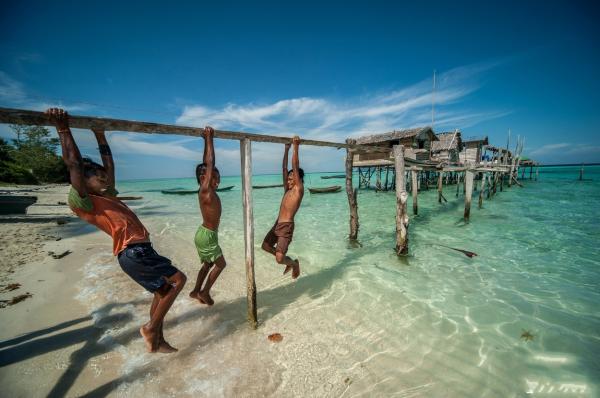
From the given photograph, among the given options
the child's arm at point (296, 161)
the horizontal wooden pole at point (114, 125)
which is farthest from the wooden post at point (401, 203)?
the horizontal wooden pole at point (114, 125)

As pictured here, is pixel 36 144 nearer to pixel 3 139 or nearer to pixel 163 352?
pixel 3 139

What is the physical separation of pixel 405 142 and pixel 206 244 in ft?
72.3

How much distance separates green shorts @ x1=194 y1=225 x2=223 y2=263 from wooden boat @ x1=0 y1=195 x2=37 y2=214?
1285 cm

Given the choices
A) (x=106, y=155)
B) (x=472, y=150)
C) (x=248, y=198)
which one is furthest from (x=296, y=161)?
(x=472, y=150)

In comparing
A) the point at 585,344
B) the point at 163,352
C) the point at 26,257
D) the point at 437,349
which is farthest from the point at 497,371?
the point at 26,257

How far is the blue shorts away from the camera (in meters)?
2.63

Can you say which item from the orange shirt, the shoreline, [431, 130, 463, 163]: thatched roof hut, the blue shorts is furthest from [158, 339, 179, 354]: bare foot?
[431, 130, 463, 163]: thatched roof hut

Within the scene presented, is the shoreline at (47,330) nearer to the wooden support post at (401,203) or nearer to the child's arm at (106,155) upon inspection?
the child's arm at (106,155)

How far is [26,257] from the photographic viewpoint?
625cm

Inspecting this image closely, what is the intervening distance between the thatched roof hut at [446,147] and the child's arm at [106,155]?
28.8m

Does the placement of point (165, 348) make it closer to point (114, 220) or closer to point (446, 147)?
point (114, 220)

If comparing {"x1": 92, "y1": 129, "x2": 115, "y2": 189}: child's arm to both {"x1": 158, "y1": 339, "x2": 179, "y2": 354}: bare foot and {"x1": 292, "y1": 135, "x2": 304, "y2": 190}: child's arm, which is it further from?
{"x1": 292, "y1": 135, "x2": 304, "y2": 190}: child's arm

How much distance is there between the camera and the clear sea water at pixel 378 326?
9.36ft

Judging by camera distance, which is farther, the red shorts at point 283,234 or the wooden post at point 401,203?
the wooden post at point 401,203
